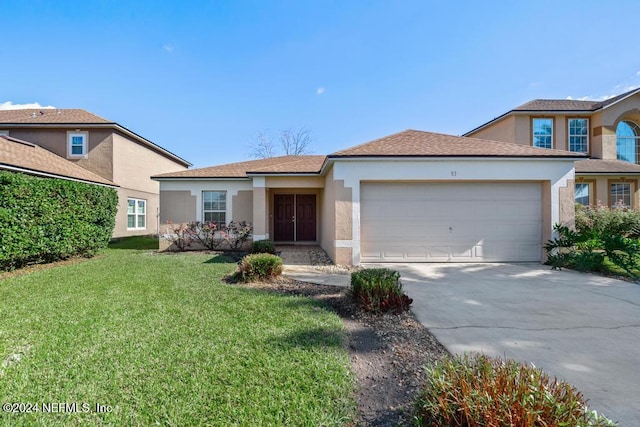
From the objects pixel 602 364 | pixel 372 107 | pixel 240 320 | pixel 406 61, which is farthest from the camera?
pixel 372 107

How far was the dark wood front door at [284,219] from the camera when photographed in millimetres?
14500

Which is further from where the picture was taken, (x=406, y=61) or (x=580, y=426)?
(x=406, y=61)

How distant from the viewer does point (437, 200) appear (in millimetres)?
8867

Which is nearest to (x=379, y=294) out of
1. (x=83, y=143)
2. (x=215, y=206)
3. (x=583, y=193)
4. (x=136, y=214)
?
(x=215, y=206)

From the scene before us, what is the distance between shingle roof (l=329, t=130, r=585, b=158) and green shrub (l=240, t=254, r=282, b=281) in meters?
3.78

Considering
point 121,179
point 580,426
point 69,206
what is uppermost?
point 121,179

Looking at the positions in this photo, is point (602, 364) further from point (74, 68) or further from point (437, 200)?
point (74, 68)

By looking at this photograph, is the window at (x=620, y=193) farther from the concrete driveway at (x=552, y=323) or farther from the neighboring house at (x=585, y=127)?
the concrete driveway at (x=552, y=323)

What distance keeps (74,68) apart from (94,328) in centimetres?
1278

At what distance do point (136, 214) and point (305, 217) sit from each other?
11195 millimetres

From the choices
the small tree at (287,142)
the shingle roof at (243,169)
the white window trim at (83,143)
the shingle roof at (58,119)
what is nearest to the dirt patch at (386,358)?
the shingle roof at (243,169)

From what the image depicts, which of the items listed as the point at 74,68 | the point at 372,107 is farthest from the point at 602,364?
the point at 74,68

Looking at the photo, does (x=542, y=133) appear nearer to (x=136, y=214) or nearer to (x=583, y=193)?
(x=583, y=193)

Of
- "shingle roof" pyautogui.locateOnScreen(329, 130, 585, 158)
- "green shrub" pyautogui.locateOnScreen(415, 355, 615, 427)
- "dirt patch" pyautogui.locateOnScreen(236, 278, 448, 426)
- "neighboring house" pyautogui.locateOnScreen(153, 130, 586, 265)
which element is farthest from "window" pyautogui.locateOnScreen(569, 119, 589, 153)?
"green shrub" pyautogui.locateOnScreen(415, 355, 615, 427)
